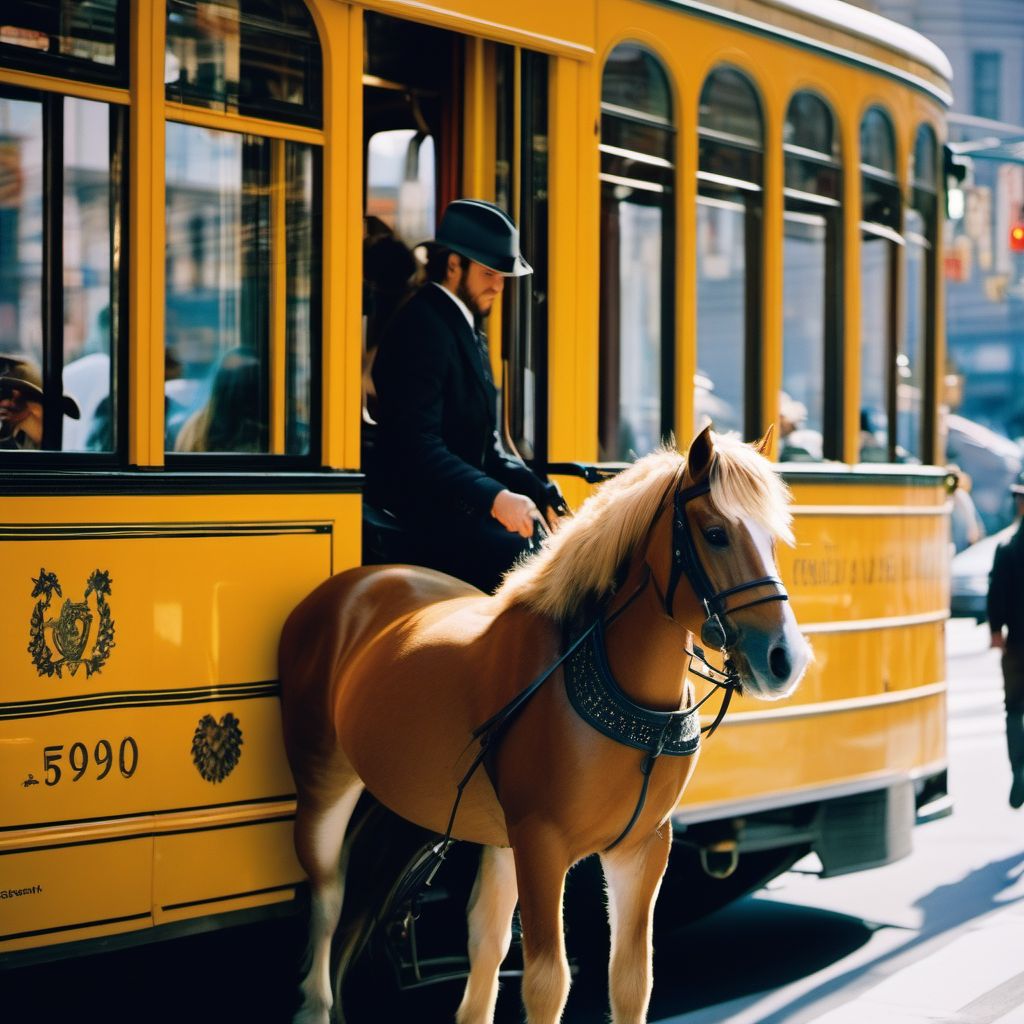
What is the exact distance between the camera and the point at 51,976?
191 inches

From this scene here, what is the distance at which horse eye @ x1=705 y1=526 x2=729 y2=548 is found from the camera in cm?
392

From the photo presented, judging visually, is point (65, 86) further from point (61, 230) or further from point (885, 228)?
point (885, 228)

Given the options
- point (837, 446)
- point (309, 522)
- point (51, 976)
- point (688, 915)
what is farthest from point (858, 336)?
point (51, 976)

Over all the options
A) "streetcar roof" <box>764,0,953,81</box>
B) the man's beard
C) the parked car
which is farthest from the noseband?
the parked car

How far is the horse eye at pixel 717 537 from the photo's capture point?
12.9 ft

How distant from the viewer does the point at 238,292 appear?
15.8 feet

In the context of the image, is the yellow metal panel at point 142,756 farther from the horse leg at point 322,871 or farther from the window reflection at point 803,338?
the window reflection at point 803,338

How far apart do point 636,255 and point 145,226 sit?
201 cm

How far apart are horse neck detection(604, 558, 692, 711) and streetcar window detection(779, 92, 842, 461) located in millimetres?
2624

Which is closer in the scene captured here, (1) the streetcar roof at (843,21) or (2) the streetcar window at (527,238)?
(2) the streetcar window at (527,238)

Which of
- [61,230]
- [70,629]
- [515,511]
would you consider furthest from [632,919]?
[61,230]

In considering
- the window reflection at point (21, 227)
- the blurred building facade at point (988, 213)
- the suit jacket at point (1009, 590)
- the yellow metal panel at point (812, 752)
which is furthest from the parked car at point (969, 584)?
the window reflection at point (21, 227)

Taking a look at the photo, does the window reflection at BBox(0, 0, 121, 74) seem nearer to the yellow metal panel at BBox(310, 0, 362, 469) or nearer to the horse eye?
the yellow metal panel at BBox(310, 0, 362, 469)

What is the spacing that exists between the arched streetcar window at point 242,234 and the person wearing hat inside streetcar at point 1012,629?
5486 millimetres
